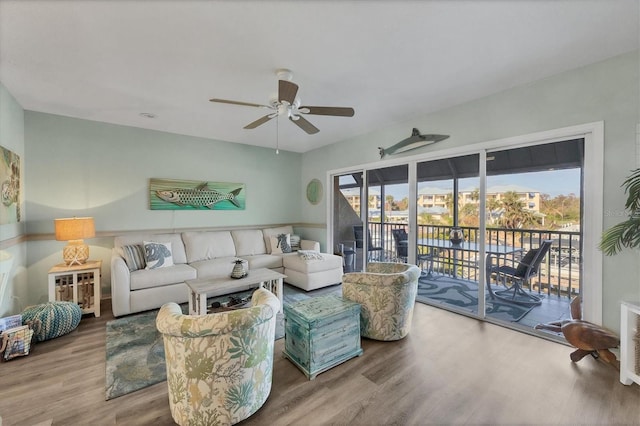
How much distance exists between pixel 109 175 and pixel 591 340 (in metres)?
5.90

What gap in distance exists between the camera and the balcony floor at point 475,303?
3.00 m

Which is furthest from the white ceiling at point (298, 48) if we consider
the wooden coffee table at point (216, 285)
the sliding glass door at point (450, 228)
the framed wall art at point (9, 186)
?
the wooden coffee table at point (216, 285)

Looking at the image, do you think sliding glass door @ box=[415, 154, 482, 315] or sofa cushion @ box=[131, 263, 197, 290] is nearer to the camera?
sofa cushion @ box=[131, 263, 197, 290]

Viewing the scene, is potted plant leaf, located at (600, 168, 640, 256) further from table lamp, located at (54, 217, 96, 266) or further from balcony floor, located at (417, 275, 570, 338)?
table lamp, located at (54, 217, 96, 266)

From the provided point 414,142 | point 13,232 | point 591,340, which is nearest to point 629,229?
point 591,340

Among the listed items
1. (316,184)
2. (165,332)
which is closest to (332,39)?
(165,332)

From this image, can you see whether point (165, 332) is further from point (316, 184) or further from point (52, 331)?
point (316, 184)

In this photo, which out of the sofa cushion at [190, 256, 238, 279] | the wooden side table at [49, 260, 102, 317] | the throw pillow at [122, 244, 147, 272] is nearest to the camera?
the wooden side table at [49, 260, 102, 317]

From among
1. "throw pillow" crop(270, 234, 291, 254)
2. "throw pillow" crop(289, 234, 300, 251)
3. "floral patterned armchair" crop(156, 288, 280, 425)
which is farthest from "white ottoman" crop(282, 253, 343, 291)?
"floral patterned armchair" crop(156, 288, 280, 425)

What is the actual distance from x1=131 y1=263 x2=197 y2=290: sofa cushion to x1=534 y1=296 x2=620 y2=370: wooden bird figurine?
418cm

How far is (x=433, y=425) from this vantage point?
159cm

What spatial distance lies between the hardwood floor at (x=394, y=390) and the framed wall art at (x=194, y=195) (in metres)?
2.34

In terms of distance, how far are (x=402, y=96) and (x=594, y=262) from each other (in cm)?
246

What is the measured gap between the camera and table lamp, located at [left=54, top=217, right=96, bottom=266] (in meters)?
3.15
